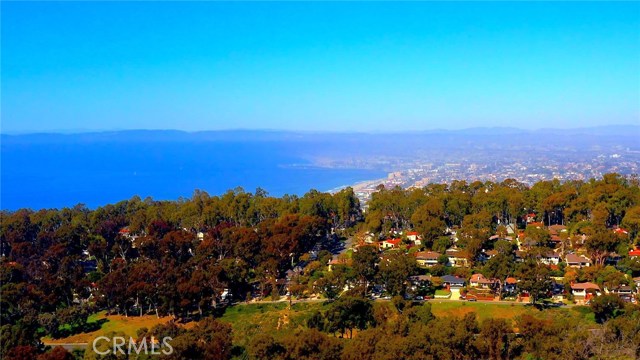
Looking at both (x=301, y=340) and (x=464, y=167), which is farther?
(x=464, y=167)

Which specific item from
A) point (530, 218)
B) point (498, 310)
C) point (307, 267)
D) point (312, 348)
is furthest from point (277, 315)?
point (530, 218)

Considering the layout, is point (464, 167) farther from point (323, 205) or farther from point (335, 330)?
point (335, 330)

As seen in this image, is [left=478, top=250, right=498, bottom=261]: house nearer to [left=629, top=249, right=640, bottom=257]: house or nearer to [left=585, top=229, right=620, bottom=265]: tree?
[left=585, top=229, right=620, bottom=265]: tree

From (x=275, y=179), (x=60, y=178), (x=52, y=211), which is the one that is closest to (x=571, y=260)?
(x=52, y=211)

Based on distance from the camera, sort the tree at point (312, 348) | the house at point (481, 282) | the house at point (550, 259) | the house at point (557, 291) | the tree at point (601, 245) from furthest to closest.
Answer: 1. the house at point (550, 259)
2. the tree at point (601, 245)
3. the house at point (481, 282)
4. the house at point (557, 291)
5. the tree at point (312, 348)

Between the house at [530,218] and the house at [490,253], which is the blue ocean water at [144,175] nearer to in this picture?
the house at [530,218]

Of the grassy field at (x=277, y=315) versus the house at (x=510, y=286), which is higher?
the house at (x=510, y=286)

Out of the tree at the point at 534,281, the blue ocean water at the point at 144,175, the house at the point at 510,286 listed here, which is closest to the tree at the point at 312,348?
the tree at the point at 534,281
